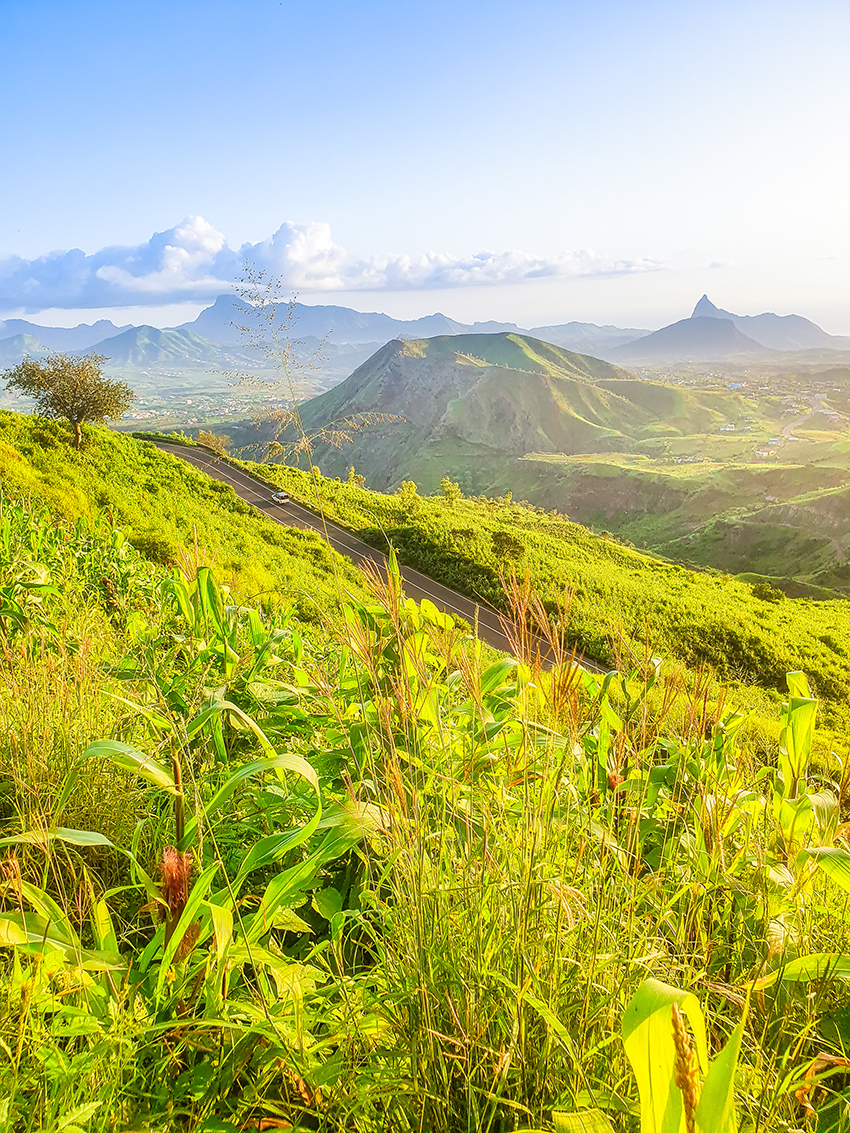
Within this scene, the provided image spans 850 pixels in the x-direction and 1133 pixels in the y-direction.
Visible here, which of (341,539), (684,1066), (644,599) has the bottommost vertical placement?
(644,599)

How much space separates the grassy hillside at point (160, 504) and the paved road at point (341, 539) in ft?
6.57

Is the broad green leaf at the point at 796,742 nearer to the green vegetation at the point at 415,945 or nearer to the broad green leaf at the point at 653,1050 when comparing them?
the green vegetation at the point at 415,945

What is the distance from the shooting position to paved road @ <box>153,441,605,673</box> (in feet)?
92.6

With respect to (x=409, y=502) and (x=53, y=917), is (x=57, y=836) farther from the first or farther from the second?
(x=409, y=502)

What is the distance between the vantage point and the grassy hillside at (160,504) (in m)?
15.8

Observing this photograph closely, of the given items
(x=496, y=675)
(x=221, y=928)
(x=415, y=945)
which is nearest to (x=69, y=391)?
(x=496, y=675)

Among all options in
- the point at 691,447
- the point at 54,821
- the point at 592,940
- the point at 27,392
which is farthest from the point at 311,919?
the point at 691,447

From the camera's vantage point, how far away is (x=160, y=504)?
2511cm

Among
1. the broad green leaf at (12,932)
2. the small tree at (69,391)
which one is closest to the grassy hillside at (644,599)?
the small tree at (69,391)

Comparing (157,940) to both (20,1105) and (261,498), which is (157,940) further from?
(261,498)

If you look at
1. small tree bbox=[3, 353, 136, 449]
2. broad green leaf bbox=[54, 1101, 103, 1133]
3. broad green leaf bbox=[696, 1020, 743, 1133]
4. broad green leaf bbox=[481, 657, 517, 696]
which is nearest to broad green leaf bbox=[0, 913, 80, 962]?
broad green leaf bbox=[54, 1101, 103, 1133]

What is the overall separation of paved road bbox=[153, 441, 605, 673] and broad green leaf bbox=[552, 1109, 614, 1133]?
16.6m

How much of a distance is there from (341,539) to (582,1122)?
120 feet

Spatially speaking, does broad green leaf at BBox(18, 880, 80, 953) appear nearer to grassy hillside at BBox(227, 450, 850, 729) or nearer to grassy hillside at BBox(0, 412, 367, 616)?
grassy hillside at BBox(0, 412, 367, 616)
